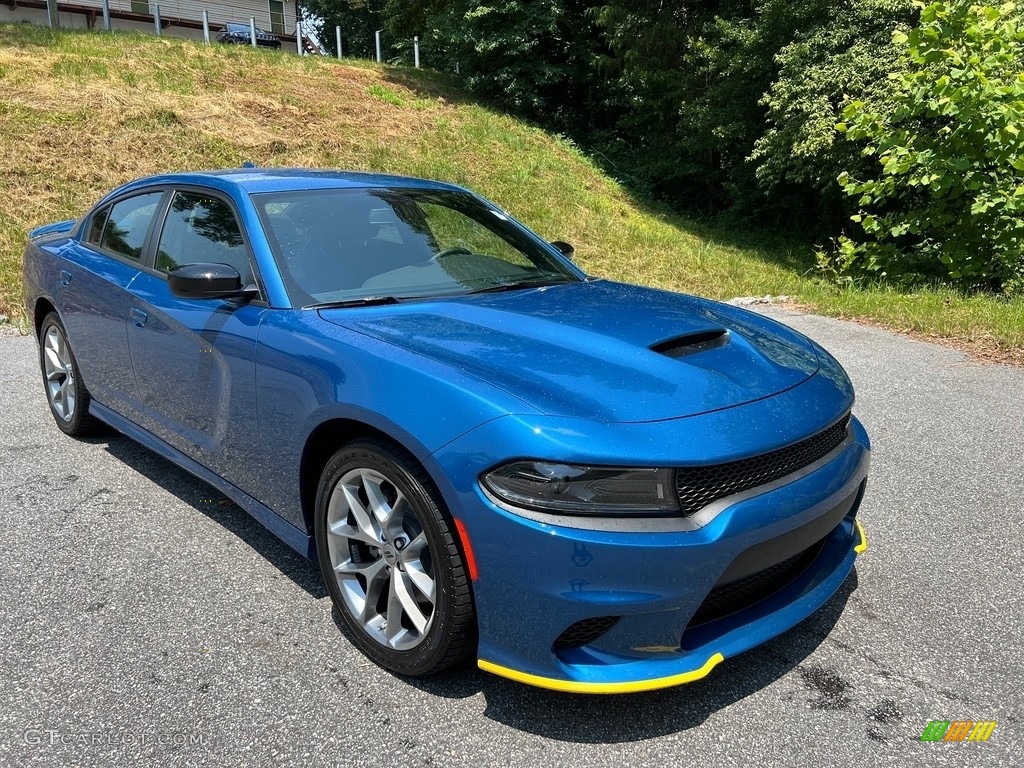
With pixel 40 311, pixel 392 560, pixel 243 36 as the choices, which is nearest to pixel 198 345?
pixel 392 560

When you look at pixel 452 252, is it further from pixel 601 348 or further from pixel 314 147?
pixel 314 147

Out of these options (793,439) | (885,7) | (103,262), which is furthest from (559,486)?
(885,7)

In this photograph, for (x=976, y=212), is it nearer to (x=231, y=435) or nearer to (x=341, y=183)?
(x=341, y=183)

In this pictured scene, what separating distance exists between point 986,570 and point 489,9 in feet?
59.7

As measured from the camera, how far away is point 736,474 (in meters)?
2.10

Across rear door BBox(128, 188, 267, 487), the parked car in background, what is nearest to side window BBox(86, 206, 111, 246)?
rear door BBox(128, 188, 267, 487)

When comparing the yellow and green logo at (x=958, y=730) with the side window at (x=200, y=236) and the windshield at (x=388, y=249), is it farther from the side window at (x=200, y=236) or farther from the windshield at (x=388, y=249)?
the side window at (x=200, y=236)

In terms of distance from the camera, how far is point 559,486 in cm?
198

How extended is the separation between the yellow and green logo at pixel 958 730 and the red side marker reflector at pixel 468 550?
1331mm

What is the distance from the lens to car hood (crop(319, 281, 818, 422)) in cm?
216

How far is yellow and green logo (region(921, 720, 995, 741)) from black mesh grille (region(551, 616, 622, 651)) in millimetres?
961

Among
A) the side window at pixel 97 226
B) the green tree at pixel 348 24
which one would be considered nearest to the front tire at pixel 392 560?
the side window at pixel 97 226

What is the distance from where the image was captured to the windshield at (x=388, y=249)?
300cm

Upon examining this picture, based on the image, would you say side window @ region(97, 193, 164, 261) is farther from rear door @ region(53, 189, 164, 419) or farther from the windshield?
the windshield
